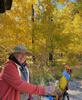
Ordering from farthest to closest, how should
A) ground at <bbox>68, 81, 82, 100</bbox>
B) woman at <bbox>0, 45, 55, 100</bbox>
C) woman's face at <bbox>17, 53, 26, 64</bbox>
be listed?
ground at <bbox>68, 81, 82, 100</bbox>, woman's face at <bbox>17, 53, 26, 64</bbox>, woman at <bbox>0, 45, 55, 100</bbox>

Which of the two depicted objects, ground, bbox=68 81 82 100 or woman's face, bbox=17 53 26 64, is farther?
ground, bbox=68 81 82 100

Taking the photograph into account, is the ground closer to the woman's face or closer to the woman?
the woman's face

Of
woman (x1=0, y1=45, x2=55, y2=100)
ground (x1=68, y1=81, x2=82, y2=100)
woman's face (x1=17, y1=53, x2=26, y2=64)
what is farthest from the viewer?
ground (x1=68, y1=81, x2=82, y2=100)

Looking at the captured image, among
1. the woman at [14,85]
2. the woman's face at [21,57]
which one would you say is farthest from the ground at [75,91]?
the woman at [14,85]

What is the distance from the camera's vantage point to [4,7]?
4746mm

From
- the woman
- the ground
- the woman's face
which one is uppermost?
the woman's face

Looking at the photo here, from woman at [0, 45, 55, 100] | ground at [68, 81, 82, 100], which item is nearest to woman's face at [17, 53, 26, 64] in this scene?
woman at [0, 45, 55, 100]

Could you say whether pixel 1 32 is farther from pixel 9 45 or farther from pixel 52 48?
pixel 52 48

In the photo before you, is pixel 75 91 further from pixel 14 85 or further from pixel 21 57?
pixel 14 85

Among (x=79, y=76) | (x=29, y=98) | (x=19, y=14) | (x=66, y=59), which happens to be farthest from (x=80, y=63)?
(x=29, y=98)

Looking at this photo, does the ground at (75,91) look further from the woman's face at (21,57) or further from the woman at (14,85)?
the woman at (14,85)

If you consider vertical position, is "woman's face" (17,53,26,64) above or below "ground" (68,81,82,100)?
above

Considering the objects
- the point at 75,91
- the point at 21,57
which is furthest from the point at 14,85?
the point at 75,91

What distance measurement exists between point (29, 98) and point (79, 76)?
15.8 metres
